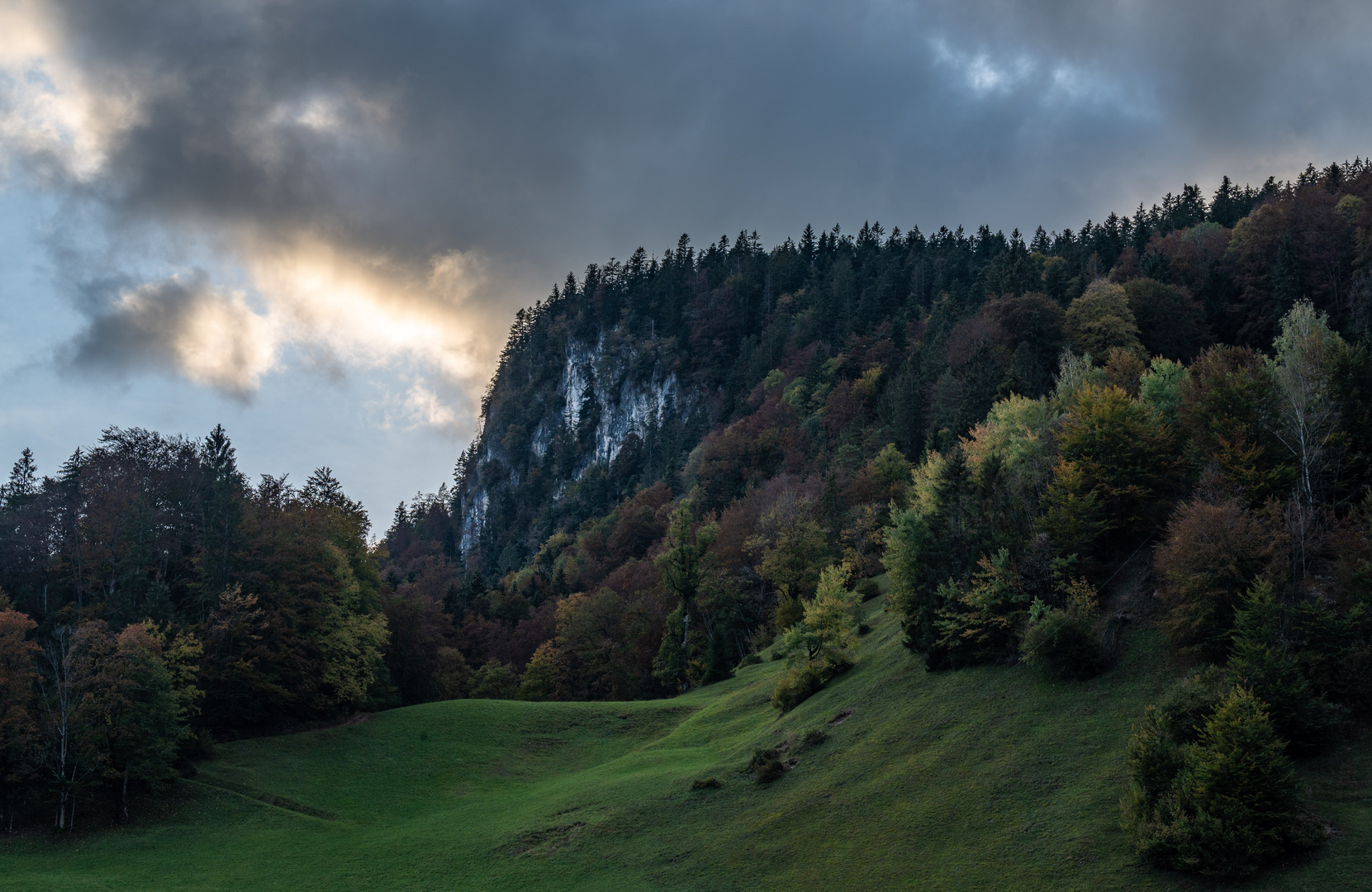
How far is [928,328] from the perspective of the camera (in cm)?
12081

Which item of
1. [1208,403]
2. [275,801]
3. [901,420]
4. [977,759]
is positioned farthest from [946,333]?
[275,801]

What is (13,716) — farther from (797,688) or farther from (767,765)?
(797,688)

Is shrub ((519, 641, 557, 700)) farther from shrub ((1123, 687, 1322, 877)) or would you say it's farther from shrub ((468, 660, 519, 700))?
shrub ((1123, 687, 1322, 877))

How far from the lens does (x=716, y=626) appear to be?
76625 millimetres

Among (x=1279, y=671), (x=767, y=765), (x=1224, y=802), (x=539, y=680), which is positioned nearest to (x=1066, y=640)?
(x=1279, y=671)

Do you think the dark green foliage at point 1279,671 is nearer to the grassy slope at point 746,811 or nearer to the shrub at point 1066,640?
the grassy slope at point 746,811

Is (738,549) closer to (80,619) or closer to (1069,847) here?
(80,619)

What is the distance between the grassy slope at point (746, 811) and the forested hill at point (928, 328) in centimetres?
4817

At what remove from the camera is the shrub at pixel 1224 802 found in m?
21.3

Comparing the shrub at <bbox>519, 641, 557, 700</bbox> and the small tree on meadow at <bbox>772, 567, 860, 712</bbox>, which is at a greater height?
the small tree on meadow at <bbox>772, 567, 860, 712</bbox>

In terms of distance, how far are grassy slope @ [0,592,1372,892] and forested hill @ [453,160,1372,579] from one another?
158 ft

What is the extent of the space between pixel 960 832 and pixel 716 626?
49.9 meters

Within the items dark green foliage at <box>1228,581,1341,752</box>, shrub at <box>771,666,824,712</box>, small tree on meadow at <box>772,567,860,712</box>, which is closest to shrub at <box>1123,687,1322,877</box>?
dark green foliage at <box>1228,581,1341,752</box>

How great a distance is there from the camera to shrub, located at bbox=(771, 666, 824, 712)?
155 ft
